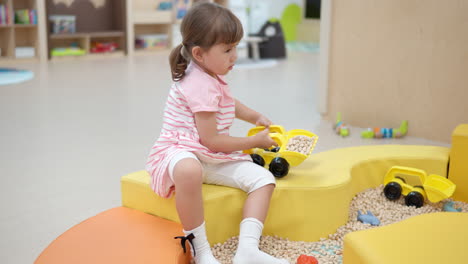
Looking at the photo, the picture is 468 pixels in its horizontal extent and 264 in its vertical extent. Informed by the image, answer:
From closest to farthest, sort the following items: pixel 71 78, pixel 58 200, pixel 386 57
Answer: pixel 58 200, pixel 386 57, pixel 71 78

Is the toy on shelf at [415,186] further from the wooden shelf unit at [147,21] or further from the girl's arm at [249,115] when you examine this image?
the wooden shelf unit at [147,21]

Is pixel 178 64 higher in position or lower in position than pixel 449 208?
higher

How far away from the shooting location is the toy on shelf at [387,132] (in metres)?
2.68

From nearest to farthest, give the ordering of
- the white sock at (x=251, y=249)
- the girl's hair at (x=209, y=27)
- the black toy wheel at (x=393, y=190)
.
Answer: the white sock at (x=251, y=249) → the girl's hair at (x=209, y=27) → the black toy wheel at (x=393, y=190)

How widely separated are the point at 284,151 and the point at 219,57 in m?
0.36

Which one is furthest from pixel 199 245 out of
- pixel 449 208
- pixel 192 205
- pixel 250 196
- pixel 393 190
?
pixel 449 208

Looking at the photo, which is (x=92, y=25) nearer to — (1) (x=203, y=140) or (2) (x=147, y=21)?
(2) (x=147, y=21)

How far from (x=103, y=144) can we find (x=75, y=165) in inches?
13.8

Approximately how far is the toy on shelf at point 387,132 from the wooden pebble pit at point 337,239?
3.11 feet

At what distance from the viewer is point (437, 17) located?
2539mm

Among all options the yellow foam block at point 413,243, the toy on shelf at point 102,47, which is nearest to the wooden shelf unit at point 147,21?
the toy on shelf at point 102,47

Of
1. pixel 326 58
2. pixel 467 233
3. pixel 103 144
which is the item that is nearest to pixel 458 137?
pixel 467 233

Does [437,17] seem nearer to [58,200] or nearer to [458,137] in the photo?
[458,137]

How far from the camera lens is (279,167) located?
4.94 feet
